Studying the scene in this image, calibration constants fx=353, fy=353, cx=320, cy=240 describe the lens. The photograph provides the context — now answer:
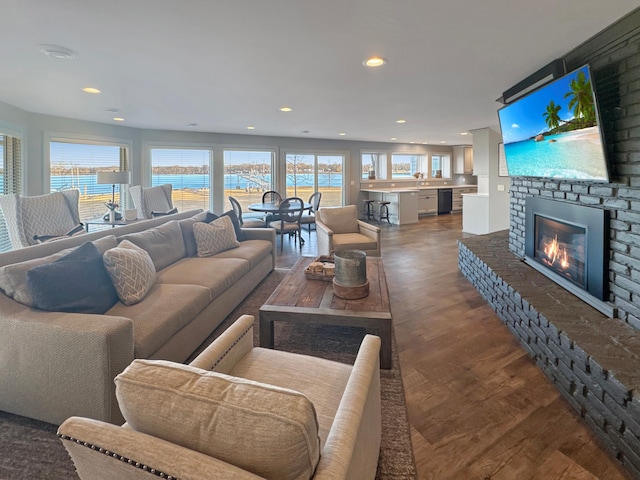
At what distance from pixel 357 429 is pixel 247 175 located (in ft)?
25.7

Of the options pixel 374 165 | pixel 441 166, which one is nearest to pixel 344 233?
pixel 374 165

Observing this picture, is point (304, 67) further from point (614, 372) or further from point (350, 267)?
point (614, 372)

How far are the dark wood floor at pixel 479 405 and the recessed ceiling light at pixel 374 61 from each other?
7.31 ft

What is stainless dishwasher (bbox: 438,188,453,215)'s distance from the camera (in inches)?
424

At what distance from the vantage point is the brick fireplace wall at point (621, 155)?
2084 mm

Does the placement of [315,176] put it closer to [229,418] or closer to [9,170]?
[9,170]

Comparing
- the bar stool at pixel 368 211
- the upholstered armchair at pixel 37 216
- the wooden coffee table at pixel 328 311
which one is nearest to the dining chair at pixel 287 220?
the upholstered armchair at pixel 37 216

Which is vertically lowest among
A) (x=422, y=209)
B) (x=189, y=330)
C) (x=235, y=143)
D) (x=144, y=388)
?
(x=189, y=330)

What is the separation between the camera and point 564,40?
2.58 m

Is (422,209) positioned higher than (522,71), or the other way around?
(522,71)

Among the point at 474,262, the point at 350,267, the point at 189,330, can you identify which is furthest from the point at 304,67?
the point at 474,262

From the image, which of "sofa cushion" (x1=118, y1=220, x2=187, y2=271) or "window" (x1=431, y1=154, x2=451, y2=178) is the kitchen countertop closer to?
"window" (x1=431, y1=154, x2=451, y2=178)

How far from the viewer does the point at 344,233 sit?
199 inches

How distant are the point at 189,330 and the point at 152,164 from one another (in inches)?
236
